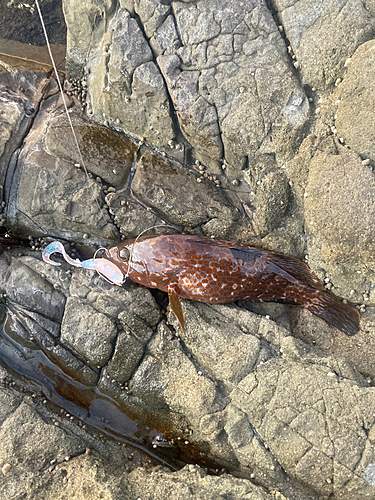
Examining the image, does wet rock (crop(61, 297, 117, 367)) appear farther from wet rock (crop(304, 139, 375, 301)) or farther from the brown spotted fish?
wet rock (crop(304, 139, 375, 301))

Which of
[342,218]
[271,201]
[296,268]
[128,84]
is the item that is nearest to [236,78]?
[128,84]

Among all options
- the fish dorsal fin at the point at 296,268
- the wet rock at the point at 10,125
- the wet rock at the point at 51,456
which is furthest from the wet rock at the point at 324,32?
the wet rock at the point at 51,456

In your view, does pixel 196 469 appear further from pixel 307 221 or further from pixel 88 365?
pixel 307 221

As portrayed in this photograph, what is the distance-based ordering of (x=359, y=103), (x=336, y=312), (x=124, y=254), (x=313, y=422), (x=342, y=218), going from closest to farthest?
(x=313, y=422) → (x=359, y=103) → (x=342, y=218) → (x=336, y=312) → (x=124, y=254)

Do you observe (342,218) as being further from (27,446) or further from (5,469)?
(5,469)

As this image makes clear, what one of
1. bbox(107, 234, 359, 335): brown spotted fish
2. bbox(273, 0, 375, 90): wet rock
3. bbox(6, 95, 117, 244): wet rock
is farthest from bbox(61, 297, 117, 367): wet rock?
bbox(273, 0, 375, 90): wet rock

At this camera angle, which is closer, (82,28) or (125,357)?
(125,357)

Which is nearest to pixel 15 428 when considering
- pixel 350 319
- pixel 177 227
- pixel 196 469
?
pixel 196 469
